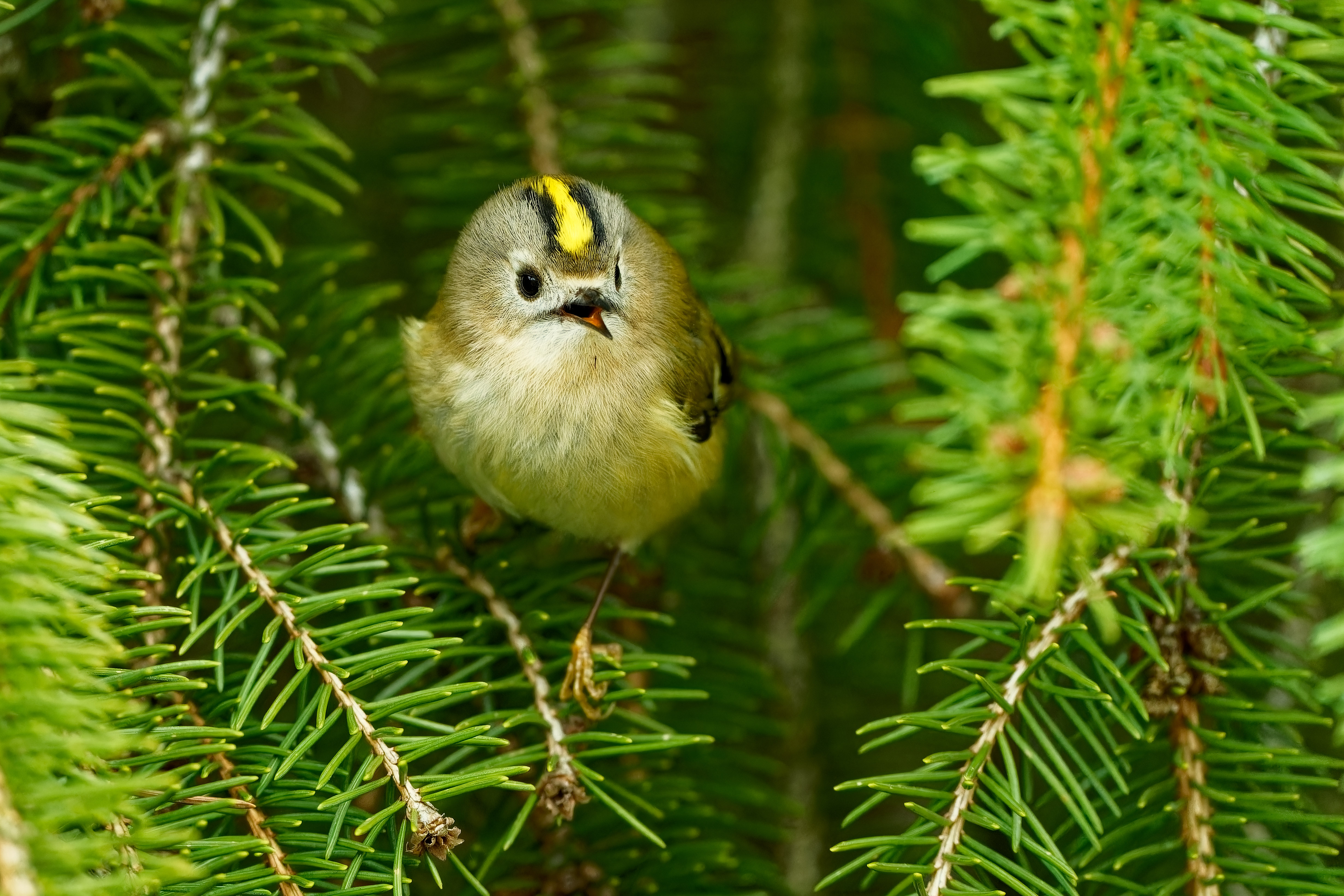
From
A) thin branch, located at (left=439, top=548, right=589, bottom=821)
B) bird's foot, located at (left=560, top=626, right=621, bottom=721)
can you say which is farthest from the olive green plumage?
bird's foot, located at (left=560, top=626, right=621, bottom=721)

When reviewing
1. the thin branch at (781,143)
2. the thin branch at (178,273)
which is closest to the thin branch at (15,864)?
the thin branch at (178,273)

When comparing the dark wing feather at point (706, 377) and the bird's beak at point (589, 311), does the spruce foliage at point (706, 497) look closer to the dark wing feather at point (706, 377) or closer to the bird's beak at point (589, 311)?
the dark wing feather at point (706, 377)

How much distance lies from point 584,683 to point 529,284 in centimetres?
83

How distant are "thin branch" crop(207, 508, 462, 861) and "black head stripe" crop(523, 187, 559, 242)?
819 millimetres

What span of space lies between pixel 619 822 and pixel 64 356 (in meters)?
1.00

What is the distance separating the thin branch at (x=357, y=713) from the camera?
107cm

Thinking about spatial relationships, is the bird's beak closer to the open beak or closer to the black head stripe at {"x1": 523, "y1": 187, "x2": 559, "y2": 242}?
the open beak

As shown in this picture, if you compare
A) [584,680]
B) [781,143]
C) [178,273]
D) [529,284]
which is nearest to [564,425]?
[529,284]

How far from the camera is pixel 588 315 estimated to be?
1.91 m

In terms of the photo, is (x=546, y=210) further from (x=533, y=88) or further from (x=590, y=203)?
(x=533, y=88)

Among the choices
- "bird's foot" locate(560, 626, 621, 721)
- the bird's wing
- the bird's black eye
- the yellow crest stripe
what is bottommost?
"bird's foot" locate(560, 626, 621, 721)

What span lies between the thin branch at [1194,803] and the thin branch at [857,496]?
52 cm

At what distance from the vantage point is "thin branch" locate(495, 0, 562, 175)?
6.52 feet

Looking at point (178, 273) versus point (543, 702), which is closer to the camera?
point (543, 702)
